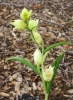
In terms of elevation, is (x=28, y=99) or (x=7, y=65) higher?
(x=7, y=65)

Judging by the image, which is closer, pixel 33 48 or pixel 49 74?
pixel 49 74

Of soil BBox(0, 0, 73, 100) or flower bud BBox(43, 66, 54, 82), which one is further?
soil BBox(0, 0, 73, 100)

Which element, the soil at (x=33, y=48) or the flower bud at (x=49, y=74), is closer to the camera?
the flower bud at (x=49, y=74)

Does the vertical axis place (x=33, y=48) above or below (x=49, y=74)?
above

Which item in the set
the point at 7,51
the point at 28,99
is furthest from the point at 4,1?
the point at 28,99

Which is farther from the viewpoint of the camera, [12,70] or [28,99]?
[12,70]

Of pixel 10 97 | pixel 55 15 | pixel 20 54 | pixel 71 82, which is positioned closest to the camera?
pixel 10 97

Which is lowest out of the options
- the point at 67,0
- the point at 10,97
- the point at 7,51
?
the point at 10,97

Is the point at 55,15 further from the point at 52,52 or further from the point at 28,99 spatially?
the point at 28,99
